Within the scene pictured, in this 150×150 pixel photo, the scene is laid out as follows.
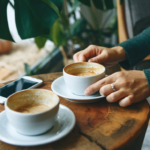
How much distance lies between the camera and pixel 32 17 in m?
0.75

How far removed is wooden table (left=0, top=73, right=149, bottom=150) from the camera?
460 millimetres

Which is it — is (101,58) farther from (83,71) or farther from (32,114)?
(32,114)

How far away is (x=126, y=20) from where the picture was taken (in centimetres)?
153

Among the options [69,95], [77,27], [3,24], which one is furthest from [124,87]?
[77,27]

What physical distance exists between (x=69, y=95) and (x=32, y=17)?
386mm

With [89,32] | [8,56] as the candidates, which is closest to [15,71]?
[8,56]

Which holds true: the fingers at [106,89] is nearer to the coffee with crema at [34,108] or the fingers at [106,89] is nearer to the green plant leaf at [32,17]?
the coffee with crema at [34,108]

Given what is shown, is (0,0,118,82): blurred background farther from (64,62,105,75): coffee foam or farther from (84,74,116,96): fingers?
(84,74,116,96): fingers

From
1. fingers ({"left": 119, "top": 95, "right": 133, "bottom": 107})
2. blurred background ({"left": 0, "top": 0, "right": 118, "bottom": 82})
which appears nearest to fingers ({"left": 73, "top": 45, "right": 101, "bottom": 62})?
fingers ({"left": 119, "top": 95, "right": 133, "bottom": 107})

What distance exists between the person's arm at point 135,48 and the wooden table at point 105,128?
0.38 m

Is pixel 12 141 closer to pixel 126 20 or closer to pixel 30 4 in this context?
pixel 30 4

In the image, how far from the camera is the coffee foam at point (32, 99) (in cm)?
51

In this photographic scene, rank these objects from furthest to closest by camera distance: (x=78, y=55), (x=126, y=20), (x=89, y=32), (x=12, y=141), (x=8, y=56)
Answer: (x=89, y=32), (x=8, y=56), (x=126, y=20), (x=78, y=55), (x=12, y=141)

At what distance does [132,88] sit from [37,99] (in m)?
0.36
